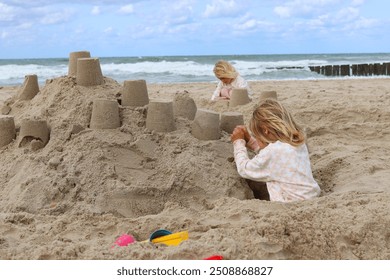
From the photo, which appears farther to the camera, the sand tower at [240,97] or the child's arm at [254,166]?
the sand tower at [240,97]

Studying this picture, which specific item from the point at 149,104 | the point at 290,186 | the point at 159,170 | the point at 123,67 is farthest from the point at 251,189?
the point at 123,67

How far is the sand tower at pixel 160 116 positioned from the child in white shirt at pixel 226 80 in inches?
117

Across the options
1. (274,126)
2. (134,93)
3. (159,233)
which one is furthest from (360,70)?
(159,233)

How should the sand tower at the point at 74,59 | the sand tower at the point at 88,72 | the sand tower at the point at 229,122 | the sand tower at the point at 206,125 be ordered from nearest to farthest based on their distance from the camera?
the sand tower at the point at 206,125
the sand tower at the point at 88,72
the sand tower at the point at 229,122
the sand tower at the point at 74,59

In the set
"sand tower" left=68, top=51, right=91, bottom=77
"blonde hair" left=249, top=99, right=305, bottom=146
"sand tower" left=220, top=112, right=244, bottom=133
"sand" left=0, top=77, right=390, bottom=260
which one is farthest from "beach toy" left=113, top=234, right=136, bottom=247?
"sand tower" left=68, top=51, right=91, bottom=77

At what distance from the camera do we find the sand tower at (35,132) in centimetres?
329

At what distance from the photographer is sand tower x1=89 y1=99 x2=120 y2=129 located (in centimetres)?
326

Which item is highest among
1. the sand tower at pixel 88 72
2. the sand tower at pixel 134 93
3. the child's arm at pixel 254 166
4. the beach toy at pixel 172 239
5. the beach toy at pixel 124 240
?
the sand tower at pixel 88 72

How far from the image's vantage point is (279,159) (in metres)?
2.94

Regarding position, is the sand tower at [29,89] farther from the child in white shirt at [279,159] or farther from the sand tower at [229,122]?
the child in white shirt at [279,159]

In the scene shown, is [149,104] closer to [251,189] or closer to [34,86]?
[251,189]

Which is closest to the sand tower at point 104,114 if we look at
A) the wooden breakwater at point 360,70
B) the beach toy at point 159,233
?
the beach toy at point 159,233

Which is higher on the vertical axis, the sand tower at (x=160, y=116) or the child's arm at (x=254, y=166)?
the sand tower at (x=160, y=116)
